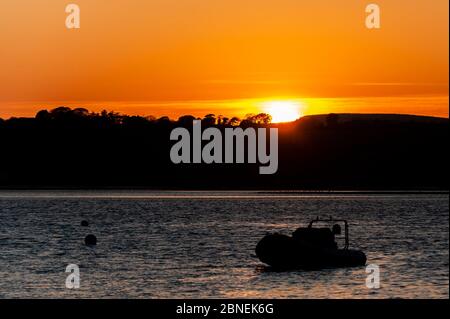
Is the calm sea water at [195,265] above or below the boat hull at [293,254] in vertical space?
below

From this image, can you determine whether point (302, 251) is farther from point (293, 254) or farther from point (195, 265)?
point (195, 265)

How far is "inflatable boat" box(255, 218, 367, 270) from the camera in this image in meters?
62.4

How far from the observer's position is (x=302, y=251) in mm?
62594

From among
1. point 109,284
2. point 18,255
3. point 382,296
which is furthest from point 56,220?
point 382,296

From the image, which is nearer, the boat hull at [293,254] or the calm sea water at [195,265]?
the calm sea water at [195,265]

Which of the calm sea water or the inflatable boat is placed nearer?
the calm sea water

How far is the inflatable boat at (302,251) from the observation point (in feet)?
205

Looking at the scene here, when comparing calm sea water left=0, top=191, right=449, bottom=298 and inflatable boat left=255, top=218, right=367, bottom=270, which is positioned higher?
inflatable boat left=255, top=218, right=367, bottom=270

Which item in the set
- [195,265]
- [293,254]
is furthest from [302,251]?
[195,265]

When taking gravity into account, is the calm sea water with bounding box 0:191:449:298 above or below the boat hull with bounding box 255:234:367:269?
below

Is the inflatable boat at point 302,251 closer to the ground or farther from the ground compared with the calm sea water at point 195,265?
farther from the ground

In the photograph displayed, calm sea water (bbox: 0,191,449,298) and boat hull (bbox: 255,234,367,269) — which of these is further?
boat hull (bbox: 255,234,367,269)
